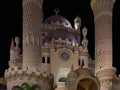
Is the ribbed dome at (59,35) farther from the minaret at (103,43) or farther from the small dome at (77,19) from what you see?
the minaret at (103,43)

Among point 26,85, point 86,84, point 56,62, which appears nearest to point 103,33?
point 86,84

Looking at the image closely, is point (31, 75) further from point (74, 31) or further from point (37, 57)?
point (74, 31)

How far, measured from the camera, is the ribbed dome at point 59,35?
32.1 meters

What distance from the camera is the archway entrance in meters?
21.7

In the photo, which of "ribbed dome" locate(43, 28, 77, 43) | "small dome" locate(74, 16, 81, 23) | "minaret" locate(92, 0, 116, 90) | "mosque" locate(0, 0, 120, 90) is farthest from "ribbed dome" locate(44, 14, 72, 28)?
"minaret" locate(92, 0, 116, 90)

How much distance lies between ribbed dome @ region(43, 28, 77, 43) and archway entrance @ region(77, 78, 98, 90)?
32.2 ft

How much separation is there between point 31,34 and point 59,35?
893 cm

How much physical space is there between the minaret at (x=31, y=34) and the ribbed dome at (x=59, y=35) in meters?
7.85

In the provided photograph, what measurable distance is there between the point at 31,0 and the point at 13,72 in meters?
4.44

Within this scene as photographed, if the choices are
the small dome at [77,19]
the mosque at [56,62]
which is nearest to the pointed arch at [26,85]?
the mosque at [56,62]

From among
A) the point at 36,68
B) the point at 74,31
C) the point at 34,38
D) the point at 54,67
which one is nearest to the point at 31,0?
the point at 34,38

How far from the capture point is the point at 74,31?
35.6m

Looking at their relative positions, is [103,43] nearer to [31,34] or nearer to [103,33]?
[103,33]

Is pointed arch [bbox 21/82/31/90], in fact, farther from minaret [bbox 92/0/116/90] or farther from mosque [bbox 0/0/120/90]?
minaret [bbox 92/0/116/90]
